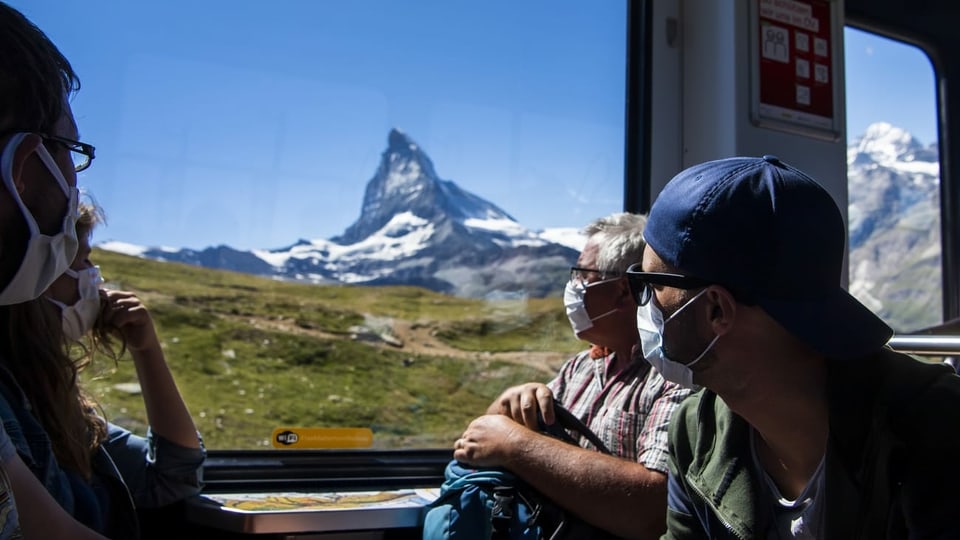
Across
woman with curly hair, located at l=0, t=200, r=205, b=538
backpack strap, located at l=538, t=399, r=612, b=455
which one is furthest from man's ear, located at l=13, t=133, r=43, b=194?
backpack strap, located at l=538, t=399, r=612, b=455

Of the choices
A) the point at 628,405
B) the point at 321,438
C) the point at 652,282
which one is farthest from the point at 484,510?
the point at 652,282

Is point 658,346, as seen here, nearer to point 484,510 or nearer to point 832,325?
point 832,325

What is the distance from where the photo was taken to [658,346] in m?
1.53

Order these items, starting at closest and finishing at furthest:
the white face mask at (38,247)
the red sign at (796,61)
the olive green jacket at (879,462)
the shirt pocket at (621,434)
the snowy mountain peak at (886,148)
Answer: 1. the white face mask at (38,247)
2. the olive green jacket at (879,462)
3. the shirt pocket at (621,434)
4. the red sign at (796,61)
5. the snowy mountain peak at (886,148)

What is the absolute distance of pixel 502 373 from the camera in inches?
103

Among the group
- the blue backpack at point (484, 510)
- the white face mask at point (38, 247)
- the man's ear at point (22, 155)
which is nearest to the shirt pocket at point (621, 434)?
the blue backpack at point (484, 510)

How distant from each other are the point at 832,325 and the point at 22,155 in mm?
1204

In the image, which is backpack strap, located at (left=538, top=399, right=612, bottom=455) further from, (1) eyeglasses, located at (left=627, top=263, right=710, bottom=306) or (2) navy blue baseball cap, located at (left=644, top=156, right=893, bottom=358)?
(2) navy blue baseball cap, located at (left=644, top=156, right=893, bottom=358)

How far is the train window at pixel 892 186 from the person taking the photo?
299 centimetres

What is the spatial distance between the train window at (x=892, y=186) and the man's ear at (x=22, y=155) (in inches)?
104

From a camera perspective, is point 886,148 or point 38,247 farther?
point 886,148

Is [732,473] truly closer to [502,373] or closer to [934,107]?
[502,373]

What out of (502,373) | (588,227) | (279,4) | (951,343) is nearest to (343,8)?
(279,4)

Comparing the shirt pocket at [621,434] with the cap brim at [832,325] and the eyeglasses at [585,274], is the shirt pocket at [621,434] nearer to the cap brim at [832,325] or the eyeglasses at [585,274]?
the eyeglasses at [585,274]
